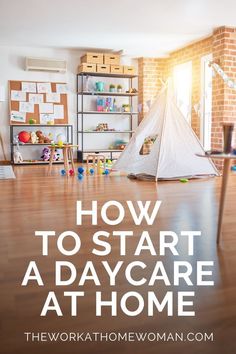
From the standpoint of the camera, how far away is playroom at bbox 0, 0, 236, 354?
1.53 meters

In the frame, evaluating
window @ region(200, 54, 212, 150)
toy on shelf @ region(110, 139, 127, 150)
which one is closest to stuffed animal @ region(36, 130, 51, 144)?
toy on shelf @ region(110, 139, 127, 150)

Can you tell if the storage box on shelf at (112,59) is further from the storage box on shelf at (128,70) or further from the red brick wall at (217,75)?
the red brick wall at (217,75)

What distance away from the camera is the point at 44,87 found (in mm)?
8078

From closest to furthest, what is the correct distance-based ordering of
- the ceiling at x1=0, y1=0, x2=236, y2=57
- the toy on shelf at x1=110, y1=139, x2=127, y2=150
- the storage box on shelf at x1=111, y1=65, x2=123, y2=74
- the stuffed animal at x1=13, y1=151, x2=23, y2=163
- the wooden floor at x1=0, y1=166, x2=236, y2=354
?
the wooden floor at x1=0, y1=166, x2=236, y2=354, the ceiling at x1=0, y1=0, x2=236, y2=57, the stuffed animal at x1=13, y1=151, x2=23, y2=163, the storage box on shelf at x1=111, y1=65, x2=123, y2=74, the toy on shelf at x1=110, y1=139, x2=127, y2=150

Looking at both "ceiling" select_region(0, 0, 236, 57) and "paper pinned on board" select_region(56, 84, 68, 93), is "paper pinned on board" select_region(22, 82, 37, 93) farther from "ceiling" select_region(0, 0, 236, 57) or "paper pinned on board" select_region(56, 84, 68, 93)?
"ceiling" select_region(0, 0, 236, 57)

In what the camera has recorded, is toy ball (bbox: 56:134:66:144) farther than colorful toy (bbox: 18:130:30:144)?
Yes

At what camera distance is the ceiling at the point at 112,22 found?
5.28 metres

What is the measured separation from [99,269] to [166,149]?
11.9 ft

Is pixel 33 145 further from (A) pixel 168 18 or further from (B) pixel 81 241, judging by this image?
(B) pixel 81 241

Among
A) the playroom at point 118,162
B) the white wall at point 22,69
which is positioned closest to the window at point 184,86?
the playroom at point 118,162

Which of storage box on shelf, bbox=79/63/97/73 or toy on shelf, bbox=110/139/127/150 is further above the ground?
storage box on shelf, bbox=79/63/97/73

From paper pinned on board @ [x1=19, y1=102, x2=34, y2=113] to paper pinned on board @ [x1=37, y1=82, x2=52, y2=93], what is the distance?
1.09 ft

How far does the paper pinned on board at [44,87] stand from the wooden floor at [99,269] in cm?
434

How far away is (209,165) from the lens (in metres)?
5.51
